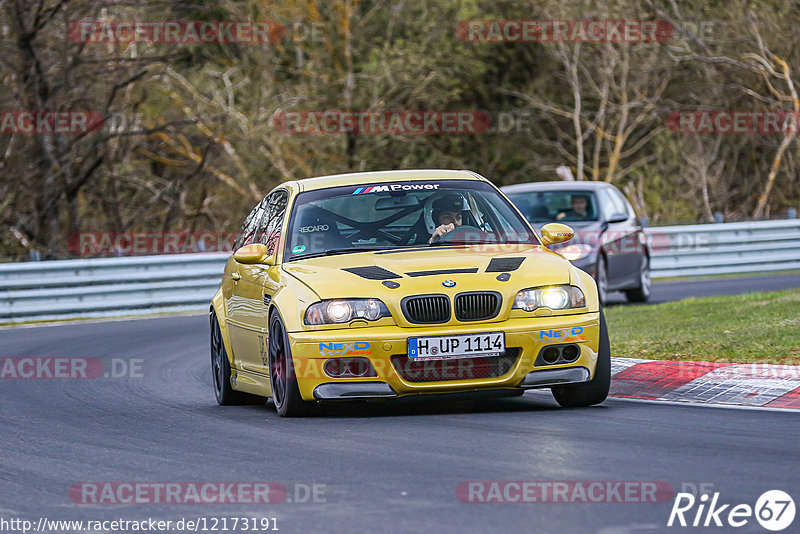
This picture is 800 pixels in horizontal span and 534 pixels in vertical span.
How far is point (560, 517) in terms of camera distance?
17.7 ft

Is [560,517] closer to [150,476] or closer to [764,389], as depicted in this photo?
[150,476]

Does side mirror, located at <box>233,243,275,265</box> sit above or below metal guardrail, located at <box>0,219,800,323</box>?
above

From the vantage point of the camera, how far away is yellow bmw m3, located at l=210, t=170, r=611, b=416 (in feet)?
27.0

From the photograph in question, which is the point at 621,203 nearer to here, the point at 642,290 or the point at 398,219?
the point at 642,290

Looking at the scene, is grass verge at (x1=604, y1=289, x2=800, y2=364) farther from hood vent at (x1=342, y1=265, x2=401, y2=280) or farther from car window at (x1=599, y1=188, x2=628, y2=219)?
hood vent at (x1=342, y1=265, x2=401, y2=280)

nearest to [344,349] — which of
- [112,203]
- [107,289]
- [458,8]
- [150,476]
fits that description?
[150,476]

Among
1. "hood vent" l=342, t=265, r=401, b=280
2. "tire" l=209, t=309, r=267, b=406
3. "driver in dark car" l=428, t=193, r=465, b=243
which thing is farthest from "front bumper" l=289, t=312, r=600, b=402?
"tire" l=209, t=309, r=267, b=406

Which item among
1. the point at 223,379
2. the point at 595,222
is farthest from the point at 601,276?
the point at 223,379

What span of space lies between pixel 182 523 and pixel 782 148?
100ft

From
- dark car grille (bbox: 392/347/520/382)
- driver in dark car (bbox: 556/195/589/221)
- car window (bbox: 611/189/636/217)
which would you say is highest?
dark car grille (bbox: 392/347/520/382)

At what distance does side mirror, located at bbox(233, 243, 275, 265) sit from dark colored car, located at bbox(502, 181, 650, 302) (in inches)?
324

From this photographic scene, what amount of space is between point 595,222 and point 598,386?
9.43m

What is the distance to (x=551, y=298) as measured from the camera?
845 cm

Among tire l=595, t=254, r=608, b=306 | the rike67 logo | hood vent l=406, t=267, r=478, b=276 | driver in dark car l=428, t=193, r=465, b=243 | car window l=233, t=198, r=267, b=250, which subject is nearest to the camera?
the rike67 logo
